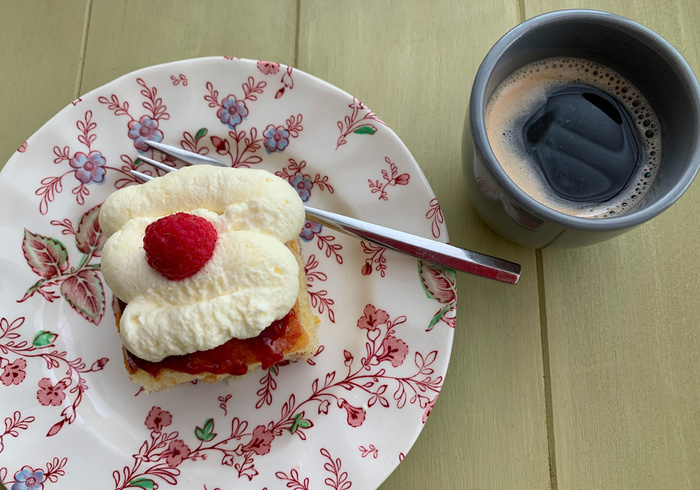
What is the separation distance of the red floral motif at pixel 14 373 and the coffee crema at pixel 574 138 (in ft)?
3.86

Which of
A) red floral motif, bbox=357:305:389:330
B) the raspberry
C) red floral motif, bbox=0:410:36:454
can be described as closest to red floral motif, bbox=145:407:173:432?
red floral motif, bbox=0:410:36:454

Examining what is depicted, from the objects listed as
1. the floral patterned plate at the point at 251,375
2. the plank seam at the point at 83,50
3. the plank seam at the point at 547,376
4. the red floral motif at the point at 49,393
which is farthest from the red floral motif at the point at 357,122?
the red floral motif at the point at 49,393

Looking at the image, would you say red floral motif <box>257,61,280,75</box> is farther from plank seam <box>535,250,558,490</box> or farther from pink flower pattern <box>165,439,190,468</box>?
pink flower pattern <box>165,439,190,468</box>

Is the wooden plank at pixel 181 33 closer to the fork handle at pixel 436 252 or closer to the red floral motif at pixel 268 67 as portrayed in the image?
the red floral motif at pixel 268 67

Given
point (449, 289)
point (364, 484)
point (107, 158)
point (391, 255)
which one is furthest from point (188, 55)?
point (364, 484)

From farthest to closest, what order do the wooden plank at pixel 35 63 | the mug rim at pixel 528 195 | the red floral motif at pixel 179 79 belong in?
the wooden plank at pixel 35 63 → the red floral motif at pixel 179 79 → the mug rim at pixel 528 195

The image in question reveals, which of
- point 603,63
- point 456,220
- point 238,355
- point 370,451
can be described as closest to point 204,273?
point 238,355

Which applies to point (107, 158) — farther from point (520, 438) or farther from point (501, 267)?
point (520, 438)

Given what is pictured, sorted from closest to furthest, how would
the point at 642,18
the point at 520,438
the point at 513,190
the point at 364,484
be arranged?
the point at 513,190
the point at 364,484
the point at 520,438
the point at 642,18

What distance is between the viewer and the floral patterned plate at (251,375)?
1.18 metres

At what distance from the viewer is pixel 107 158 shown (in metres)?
1.31

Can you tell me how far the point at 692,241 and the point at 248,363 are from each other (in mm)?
1122

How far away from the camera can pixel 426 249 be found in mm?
1208

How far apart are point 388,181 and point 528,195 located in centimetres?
35
